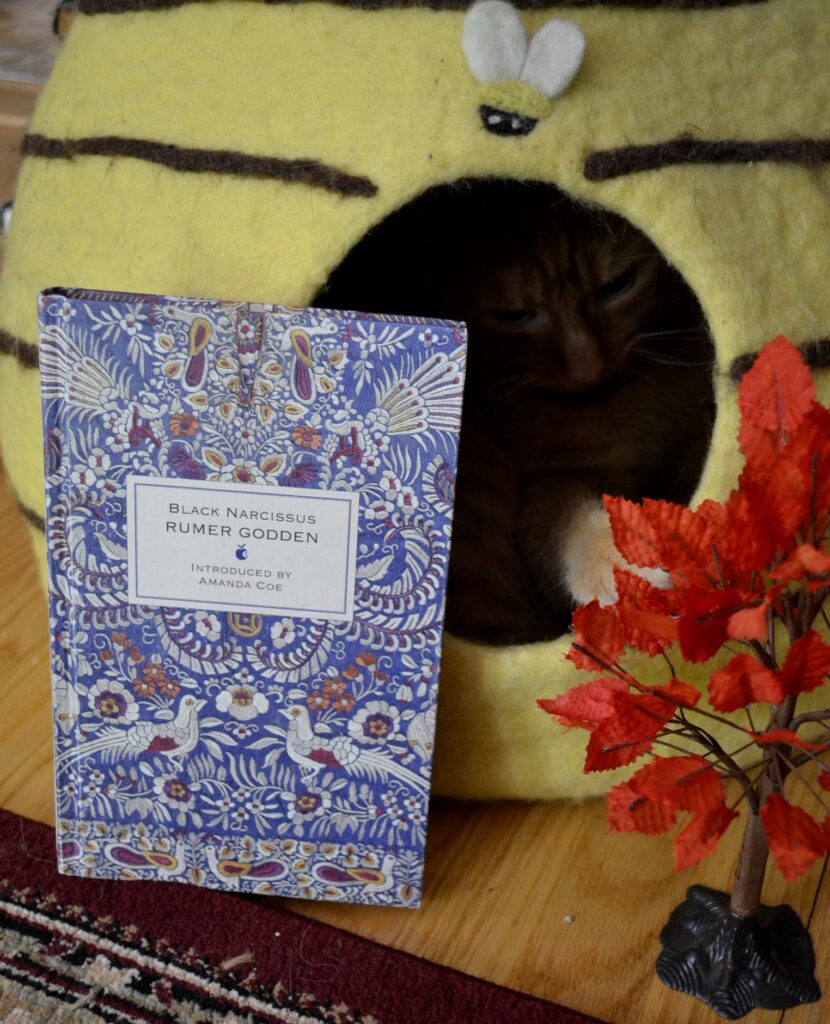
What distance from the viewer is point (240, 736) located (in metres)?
0.86

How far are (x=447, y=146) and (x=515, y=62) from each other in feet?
0.24

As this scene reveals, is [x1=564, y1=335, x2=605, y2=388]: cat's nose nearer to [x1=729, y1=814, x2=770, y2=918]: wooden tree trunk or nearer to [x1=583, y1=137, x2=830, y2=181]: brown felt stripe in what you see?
[x1=583, y1=137, x2=830, y2=181]: brown felt stripe

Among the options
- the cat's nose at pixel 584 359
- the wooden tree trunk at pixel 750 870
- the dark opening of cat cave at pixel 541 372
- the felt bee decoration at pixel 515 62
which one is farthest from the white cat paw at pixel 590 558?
the felt bee decoration at pixel 515 62

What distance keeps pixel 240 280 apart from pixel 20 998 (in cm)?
54

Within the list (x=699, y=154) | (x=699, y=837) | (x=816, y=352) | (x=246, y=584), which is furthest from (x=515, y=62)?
(x=699, y=837)

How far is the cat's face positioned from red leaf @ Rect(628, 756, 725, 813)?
19.0 inches

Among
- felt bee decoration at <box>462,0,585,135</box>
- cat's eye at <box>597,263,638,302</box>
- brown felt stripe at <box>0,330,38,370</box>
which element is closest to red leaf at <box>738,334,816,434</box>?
felt bee decoration at <box>462,0,585,135</box>

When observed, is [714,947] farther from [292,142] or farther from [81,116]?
[81,116]

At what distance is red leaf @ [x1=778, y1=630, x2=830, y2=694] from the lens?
64cm

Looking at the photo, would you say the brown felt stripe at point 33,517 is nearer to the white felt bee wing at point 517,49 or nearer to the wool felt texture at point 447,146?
the wool felt texture at point 447,146

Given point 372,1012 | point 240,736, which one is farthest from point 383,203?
point 372,1012

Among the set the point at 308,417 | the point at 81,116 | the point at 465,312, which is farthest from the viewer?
the point at 465,312

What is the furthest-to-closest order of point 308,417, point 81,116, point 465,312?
point 465,312 < point 81,116 < point 308,417

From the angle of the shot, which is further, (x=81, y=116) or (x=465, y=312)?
→ (x=465, y=312)
